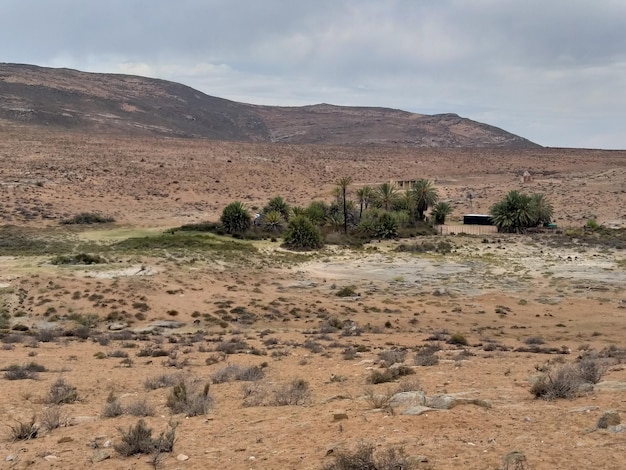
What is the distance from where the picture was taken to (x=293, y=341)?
2112cm

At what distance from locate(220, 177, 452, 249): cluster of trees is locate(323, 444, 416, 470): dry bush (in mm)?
39317

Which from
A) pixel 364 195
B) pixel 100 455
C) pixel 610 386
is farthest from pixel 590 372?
pixel 364 195

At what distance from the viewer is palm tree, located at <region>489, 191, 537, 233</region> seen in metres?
56.4

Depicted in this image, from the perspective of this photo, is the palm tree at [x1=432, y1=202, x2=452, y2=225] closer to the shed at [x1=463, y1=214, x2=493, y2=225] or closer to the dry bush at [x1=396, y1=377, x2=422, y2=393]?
the shed at [x1=463, y1=214, x2=493, y2=225]

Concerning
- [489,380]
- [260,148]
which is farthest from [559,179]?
[489,380]

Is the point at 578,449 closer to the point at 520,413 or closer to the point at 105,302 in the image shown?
the point at 520,413

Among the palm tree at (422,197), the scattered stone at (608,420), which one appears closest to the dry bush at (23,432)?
the scattered stone at (608,420)

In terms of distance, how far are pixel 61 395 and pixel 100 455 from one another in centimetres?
393

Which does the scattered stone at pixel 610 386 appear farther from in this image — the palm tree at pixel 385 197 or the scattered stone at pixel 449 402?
the palm tree at pixel 385 197

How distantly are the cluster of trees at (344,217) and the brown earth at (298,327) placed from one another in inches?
124

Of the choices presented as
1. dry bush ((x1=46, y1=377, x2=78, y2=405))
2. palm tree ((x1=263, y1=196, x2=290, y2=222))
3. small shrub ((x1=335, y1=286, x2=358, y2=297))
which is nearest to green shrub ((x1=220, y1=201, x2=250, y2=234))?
palm tree ((x1=263, y1=196, x2=290, y2=222))

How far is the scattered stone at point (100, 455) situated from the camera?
831 cm

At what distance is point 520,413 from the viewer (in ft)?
29.6

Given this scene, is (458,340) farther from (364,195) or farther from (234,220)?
(364,195)
